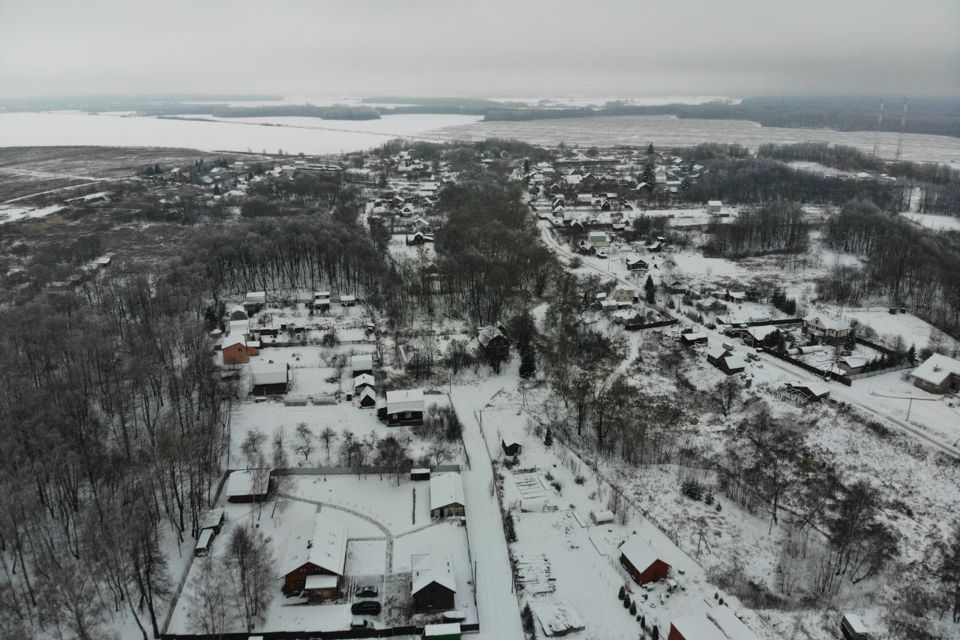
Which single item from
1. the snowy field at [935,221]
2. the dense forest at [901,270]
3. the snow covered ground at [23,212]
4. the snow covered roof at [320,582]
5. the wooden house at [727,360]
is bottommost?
the snow covered roof at [320,582]

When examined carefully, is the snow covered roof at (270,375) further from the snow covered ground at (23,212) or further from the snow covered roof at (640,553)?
the snow covered ground at (23,212)

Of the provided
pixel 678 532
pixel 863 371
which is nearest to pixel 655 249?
pixel 863 371

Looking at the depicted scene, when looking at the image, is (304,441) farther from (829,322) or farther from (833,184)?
(833,184)

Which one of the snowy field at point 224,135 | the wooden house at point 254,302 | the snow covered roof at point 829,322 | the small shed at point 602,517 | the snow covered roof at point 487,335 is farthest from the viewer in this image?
the snowy field at point 224,135

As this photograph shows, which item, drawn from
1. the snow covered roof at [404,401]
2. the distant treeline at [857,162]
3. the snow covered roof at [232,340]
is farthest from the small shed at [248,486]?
the distant treeline at [857,162]

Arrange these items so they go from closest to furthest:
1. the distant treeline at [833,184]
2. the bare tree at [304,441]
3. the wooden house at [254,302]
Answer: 1. the bare tree at [304,441]
2. the wooden house at [254,302]
3. the distant treeline at [833,184]

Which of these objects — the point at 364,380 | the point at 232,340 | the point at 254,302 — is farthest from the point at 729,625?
the point at 254,302

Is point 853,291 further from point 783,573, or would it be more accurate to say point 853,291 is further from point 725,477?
point 783,573

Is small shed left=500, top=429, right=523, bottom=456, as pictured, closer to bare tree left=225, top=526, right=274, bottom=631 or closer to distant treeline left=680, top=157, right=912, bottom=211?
bare tree left=225, top=526, right=274, bottom=631

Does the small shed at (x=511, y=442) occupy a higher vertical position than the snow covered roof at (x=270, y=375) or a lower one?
lower
